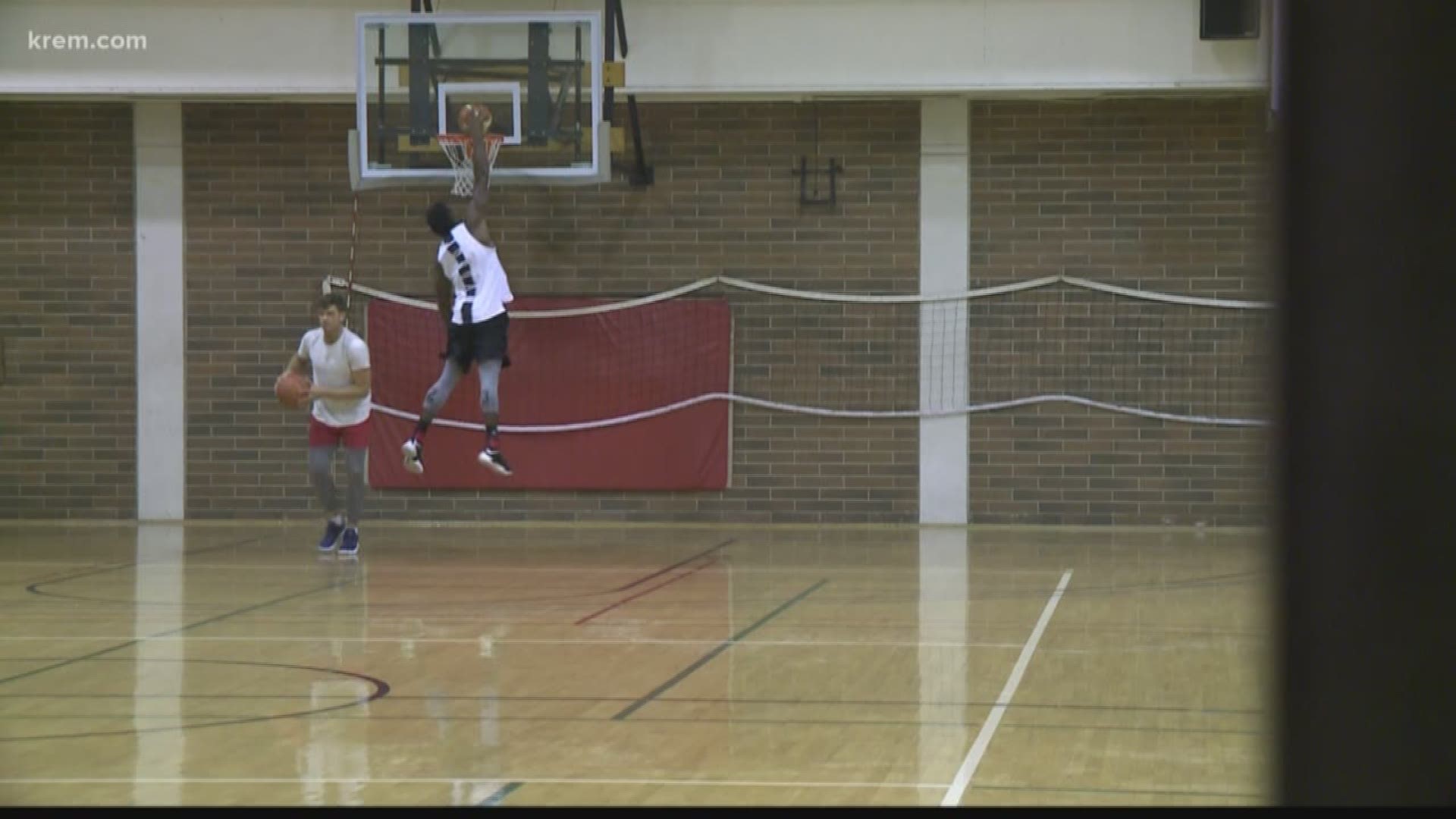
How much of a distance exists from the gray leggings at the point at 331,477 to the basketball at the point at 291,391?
36 cm

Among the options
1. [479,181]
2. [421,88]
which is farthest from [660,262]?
[479,181]

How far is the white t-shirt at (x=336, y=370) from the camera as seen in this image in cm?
1202

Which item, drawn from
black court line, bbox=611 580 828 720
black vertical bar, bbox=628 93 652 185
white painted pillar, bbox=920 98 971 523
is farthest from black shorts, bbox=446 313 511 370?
white painted pillar, bbox=920 98 971 523

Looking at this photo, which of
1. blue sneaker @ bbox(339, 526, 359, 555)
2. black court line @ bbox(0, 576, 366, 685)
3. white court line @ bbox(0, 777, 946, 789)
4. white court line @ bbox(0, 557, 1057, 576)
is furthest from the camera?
blue sneaker @ bbox(339, 526, 359, 555)

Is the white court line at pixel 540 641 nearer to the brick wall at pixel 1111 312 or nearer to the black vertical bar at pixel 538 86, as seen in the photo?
the black vertical bar at pixel 538 86

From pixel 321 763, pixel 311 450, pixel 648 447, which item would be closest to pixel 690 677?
pixel 321 763

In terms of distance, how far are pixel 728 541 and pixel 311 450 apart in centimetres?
327

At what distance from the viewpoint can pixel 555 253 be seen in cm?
1547

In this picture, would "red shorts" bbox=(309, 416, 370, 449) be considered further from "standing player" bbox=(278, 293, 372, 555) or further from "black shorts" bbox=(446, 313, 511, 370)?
"black shorts" bbox=(446, 313, 511, 370)

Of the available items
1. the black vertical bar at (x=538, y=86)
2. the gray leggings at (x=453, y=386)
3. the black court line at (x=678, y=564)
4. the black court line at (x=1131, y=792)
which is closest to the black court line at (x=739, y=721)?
the black court line at (x=1131, y=792)

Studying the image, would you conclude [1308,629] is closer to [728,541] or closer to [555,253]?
[728,541]

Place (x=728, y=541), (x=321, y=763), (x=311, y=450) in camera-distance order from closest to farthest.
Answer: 1. (x=321, y=763)
2. (x=311, y=450)
3. (x=728, y=541)

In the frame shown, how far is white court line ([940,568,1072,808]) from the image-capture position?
491cm

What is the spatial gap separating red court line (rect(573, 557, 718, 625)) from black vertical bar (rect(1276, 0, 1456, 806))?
26.2 feet
